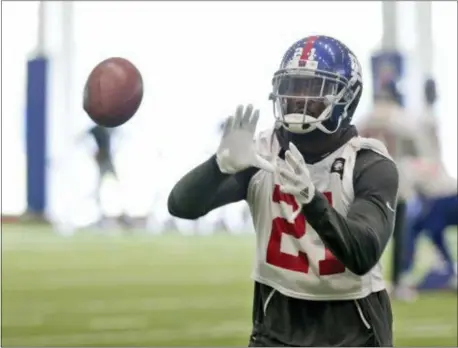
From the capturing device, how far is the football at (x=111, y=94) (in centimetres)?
201

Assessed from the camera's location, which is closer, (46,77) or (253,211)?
(253,211)

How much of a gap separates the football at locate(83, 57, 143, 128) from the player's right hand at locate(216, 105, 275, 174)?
33 cm

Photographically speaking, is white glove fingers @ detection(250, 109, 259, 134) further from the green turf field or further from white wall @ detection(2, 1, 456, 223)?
white wall @ detection(2, 1, 456, 223)

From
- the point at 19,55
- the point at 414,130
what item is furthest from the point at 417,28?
the point at 414,130

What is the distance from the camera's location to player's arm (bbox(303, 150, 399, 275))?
161 centimetres

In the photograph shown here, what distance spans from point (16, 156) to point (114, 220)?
54.6 inches

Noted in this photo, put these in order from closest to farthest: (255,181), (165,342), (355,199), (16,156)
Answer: (355,199)
(255,181)
(165,342)
(16,156)

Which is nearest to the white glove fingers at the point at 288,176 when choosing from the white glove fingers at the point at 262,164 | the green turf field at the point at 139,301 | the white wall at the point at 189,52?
the white glove fingers at the point at 262,164

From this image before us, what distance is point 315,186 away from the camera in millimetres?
1757

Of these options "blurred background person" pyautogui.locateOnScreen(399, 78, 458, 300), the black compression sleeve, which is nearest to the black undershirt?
the black compression sleeve

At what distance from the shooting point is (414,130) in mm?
4605

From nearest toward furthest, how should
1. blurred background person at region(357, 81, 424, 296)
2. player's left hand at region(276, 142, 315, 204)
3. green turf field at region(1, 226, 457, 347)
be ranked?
1. player's left hand at region(276, 142, 315, 204)
2. green turf field at region(1, 226, 457, 347)
3. blurred background person at region(357, 81, 424, 296)

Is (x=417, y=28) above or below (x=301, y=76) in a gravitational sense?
above

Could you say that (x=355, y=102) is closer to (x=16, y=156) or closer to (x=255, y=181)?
(x=255, y=181)
